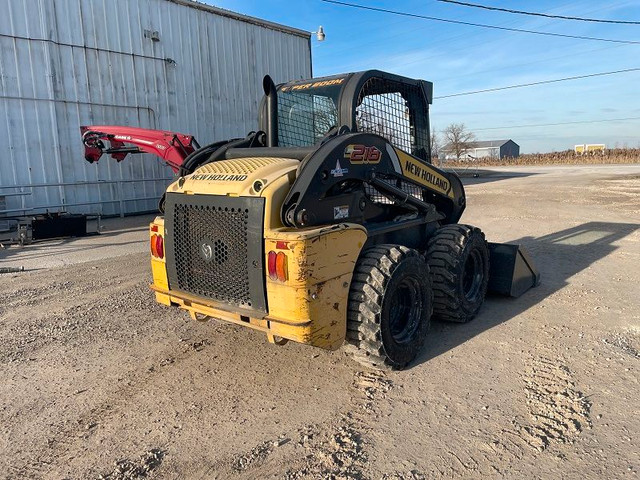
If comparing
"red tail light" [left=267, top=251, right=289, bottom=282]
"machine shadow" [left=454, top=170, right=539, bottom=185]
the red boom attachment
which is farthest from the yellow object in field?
"machine shadow" [left=454, top=170, right=539, bottom=185]

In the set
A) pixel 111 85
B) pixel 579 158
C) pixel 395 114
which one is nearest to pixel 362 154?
pixel 395 114

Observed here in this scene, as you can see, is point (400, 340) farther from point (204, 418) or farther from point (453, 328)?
point (204, 418)

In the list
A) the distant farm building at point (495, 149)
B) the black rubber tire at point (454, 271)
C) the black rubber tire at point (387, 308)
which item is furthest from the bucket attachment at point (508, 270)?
the distant farm building at point (495, 149)

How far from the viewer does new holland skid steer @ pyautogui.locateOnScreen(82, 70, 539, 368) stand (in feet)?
11.7

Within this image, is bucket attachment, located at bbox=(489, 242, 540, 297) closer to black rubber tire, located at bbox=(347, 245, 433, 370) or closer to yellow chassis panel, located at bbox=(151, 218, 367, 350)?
black rubber tire, located at bbox=(347, 245, 433, 370)

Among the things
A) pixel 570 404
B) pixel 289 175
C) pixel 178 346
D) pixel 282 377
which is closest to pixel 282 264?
pixel 289 175

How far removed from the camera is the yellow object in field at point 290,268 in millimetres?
3414

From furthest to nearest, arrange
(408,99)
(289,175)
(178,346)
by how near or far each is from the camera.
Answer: (408,99) → (178,346) → (289,175)

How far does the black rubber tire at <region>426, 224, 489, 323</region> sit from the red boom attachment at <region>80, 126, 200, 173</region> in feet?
21.5

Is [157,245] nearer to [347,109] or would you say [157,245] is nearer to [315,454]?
[347,109]

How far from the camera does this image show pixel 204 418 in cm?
338

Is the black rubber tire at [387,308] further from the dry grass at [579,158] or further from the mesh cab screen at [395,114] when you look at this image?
the dry grass at [579,158]

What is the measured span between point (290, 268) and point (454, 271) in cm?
208

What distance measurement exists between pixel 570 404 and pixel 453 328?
1619 millimetres
